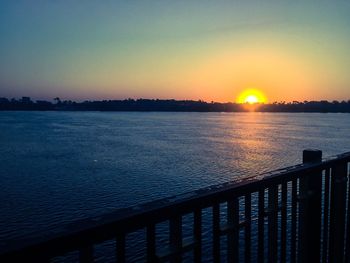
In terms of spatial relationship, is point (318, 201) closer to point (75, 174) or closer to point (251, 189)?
point (251, 189)

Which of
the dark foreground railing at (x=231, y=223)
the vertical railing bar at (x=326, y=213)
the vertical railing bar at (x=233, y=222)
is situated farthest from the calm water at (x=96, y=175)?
the vertical railing bar at (x=233, y=222)

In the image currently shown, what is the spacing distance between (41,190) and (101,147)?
2356cm

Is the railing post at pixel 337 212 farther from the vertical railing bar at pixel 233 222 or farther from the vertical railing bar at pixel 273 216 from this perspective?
the vertical railing bar at pixel 233 222

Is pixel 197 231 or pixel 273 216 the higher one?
pixel 197 231

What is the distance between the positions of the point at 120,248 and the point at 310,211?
2233 mm

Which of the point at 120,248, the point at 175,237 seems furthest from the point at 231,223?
the point at 120,248

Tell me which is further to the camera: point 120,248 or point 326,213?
point 326,213

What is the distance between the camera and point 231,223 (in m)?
2.41

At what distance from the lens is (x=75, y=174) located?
27875 mm

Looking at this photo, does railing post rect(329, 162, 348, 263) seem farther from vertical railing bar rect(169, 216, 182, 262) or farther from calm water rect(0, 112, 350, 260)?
calm water rect(0, 112, 350, 260)

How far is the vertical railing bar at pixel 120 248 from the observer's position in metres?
1.76

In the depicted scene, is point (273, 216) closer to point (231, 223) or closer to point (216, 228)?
point (231, 223)

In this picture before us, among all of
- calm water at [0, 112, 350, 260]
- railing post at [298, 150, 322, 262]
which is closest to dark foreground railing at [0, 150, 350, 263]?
railing post at [298, 150, 322, 262]

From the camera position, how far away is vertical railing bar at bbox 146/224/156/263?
6.16ft
